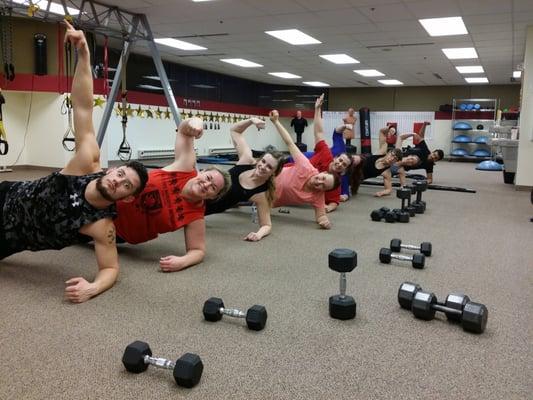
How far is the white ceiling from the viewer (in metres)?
5.69

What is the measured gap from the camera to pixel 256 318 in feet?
5.52

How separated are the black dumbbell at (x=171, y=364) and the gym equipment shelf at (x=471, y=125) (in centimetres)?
1317

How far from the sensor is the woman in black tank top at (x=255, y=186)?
3012 mm

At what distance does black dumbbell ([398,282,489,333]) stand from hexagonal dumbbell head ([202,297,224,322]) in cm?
79

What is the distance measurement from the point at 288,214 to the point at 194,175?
1745mm

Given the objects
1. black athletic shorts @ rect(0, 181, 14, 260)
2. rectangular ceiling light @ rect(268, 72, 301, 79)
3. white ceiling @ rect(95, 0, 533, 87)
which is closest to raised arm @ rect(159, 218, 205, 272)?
black athletic shorts @ rect(0, 181, 14, 260)

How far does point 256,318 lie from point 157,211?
103cm

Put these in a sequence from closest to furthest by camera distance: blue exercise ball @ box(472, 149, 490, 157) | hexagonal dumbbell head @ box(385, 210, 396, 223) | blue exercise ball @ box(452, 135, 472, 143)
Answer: hexagonal dumbbell head @ box(385, 210, 396, 223) < blue exercise ball @ box(472, 149, 490, 157) < blue exercise ball @ box(452, 135, 472, 143)

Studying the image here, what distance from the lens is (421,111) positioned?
14.4 m

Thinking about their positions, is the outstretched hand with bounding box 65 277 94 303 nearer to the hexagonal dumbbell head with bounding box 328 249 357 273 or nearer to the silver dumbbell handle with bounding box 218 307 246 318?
the silver dumbbell handle with bounding box 218 307 246 318

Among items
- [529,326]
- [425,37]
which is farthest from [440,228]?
[425,37]

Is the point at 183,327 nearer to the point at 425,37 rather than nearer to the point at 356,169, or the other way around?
the point at 356,169

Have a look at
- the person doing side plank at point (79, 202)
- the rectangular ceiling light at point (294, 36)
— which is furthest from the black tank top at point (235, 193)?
the rectangular ceiling light at point (294, 36)

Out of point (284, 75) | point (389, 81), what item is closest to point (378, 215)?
point (284, 75)
